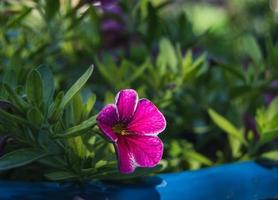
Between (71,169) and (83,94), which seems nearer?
(71,169)

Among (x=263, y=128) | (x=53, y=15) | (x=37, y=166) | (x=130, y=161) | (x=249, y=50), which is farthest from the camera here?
(x=249, y=50)

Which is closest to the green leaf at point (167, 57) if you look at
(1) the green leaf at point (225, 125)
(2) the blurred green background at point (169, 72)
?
(2) the blurred green background at point (169, 72)

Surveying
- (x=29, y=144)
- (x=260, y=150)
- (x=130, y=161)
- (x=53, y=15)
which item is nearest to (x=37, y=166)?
(x=29, y=144)

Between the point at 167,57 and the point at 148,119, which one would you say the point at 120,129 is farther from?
the point at 167,57

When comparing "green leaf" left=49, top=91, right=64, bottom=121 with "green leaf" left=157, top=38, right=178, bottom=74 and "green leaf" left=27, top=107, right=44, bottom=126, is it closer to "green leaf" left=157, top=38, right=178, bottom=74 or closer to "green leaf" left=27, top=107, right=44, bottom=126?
"green leaf" left=27, top=107, right=44, bottom=126

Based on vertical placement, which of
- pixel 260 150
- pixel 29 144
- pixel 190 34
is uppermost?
pixel 190 34

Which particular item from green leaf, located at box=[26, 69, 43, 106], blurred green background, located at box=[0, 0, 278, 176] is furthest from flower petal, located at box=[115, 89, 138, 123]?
blurred green background, located at box=[0, 0, 278, 176]

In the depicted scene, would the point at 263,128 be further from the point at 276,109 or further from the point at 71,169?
the point at 71,169

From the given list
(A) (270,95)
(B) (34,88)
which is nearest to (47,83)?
(B) (34,88)
